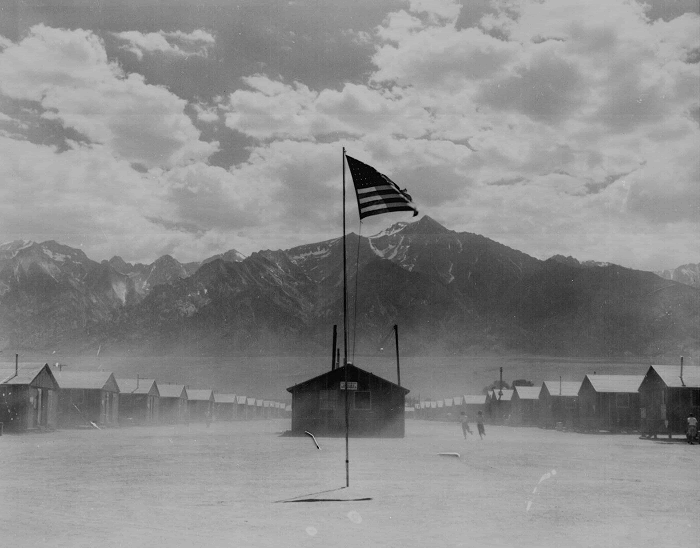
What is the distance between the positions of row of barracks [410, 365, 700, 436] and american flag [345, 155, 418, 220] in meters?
39.8

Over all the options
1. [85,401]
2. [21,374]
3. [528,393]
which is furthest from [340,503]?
[528,393]

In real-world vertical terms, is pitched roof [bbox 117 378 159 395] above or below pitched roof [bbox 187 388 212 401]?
above

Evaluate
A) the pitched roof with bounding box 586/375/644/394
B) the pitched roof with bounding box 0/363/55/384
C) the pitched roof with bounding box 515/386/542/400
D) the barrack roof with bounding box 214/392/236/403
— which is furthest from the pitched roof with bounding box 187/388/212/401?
the pitched roof with bounding box 586/375/644/394

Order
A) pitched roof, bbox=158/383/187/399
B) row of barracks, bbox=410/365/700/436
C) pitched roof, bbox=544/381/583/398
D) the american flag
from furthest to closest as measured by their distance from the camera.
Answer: pitched roof, bbox=158/383/187/399 → pitched roof, bbox=544/381/583/398 → row of barracks, bbox=410/365/700/436 → the american flag

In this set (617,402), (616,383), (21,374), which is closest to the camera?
(21,374)

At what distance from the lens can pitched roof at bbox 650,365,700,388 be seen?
70750 mm

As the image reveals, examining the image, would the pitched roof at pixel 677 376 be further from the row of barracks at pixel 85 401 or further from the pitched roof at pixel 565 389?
the row of barracks at pixel 85 401

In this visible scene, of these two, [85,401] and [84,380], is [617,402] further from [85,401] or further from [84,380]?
[84,380]

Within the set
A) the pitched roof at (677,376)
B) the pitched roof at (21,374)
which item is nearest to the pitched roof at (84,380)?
the pitched roof at (21,374)

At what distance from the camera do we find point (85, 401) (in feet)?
283

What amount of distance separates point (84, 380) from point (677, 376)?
58.3 metres

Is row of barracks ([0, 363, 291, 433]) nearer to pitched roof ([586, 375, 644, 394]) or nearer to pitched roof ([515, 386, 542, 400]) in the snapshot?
pitched roof ([515, 386, 542, 400])

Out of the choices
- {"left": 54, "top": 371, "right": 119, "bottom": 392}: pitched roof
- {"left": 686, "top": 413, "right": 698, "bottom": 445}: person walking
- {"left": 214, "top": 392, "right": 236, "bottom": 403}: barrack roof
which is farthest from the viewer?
{"left": 214, "top": 392, "right": 236, "bottom": 403}: barrack roof

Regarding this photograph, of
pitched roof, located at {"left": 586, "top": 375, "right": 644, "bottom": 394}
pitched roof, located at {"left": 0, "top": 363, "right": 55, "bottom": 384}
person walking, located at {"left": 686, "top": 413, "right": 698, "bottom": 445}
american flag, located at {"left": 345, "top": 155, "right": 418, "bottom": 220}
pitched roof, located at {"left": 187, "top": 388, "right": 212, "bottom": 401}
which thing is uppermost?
american flag, located at {"left": 345, "top": 155, "right": 418, "bottom": 220}
